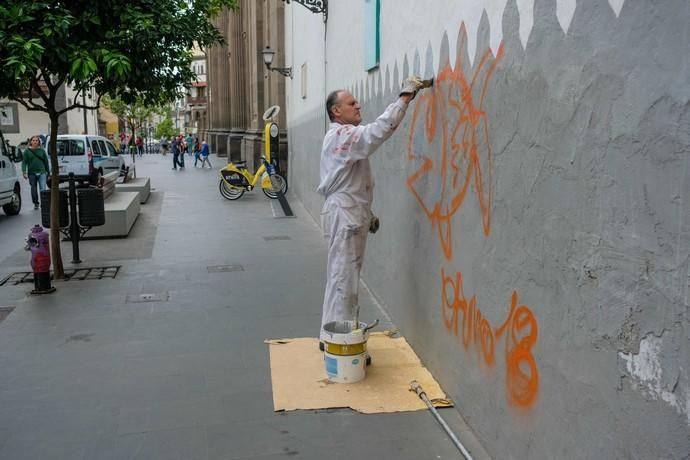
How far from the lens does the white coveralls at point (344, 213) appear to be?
445 centimetres

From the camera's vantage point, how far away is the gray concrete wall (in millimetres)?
1934

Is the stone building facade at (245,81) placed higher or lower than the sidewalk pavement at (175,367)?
higher

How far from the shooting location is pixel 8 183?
45.8 ft

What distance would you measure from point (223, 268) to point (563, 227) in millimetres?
6432

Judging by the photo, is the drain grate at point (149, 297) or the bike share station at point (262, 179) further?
the bike share station at point (262, 179)

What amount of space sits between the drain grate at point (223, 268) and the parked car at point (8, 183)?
7.34m

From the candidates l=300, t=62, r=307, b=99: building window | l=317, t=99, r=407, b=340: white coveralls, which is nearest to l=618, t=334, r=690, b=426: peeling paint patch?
l=317, t=99, r=407, b=340: white coveralls

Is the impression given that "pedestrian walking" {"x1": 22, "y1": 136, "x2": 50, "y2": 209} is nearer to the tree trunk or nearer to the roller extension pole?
the tree trunk

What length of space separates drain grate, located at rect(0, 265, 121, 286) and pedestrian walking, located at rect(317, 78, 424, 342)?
4.34m

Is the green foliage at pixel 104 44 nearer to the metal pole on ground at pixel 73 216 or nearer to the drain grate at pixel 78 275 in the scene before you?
the metal pole on ground at pixel 73 216

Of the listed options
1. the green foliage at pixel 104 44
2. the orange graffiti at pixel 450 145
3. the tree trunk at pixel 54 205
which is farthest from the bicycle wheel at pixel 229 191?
the orange graffiti at pixel 450 145

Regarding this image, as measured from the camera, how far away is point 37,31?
21.8 feet

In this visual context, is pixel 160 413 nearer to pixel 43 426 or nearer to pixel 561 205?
pixel 43 426

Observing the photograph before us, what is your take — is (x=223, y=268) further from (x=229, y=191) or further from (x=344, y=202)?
(x=229, y=191)
